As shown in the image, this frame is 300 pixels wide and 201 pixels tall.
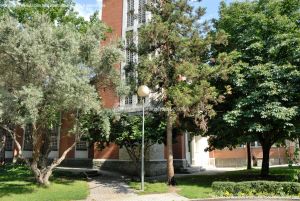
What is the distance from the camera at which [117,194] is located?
59.7 feet

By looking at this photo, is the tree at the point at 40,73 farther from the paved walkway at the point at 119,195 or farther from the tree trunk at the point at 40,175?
the paved walkway at the point at 119,195

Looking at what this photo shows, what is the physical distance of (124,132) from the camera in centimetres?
2311

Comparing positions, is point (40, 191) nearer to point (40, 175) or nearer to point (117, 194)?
point (40, 175)

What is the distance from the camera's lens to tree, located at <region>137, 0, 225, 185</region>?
751 inches

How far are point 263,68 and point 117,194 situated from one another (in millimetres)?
10757

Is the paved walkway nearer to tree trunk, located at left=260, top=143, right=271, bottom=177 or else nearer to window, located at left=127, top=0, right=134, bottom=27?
tree trunk, located at left=260, top=143, right=271, bottom=177

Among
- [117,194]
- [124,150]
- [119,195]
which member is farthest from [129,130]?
[124,150]

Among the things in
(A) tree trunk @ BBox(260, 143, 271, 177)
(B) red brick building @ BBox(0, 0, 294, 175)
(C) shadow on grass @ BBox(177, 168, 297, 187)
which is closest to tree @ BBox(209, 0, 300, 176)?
(A) tree trunk @ BBox(260, 143, 271, 177)

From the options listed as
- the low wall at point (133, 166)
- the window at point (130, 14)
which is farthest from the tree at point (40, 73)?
the window at point (130, 14)

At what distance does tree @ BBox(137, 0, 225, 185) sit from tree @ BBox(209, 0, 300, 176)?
4.89 feet

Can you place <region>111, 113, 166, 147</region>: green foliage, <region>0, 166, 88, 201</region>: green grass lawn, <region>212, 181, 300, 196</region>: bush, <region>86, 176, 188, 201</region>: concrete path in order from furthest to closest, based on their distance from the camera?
1. <region>111, 113, 166, 147</region>: green foliage
2. <region>86, 176, 188, 201</region>: concrete path
3. <region>0, 166, 88, 201</region>: green grass lawn
4. <region>212, 181, 300, 196</region>: bush

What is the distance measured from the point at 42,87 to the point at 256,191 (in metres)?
11.8

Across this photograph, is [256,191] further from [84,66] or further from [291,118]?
[84,66]

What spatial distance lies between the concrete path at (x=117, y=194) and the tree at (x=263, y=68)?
5698 mm
